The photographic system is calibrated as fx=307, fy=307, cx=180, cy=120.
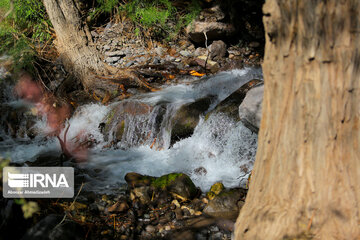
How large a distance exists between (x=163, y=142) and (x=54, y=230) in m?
2.69

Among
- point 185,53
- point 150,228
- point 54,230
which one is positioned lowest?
point 150,228

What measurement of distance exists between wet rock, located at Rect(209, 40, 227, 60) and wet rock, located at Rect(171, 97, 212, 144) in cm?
225

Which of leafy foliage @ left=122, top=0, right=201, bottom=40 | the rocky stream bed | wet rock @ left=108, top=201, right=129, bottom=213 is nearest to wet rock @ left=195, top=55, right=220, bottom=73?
the rocky stream bed

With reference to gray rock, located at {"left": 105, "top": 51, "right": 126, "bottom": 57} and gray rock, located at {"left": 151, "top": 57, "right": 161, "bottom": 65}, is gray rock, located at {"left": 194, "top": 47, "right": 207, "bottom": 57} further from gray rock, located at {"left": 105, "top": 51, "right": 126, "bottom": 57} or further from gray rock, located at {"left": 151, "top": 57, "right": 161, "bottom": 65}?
gray rock, located at {"left": 105, "top": 51, "right": 126, "bottom": 57}

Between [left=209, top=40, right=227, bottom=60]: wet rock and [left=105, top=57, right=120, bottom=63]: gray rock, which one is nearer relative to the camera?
[left=209, top=40, right=227, bottom=60]: wet rock

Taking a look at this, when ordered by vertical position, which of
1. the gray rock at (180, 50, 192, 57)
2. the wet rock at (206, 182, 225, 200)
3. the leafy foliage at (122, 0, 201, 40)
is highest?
the leafy foliage at (122, 0, 201, 40)

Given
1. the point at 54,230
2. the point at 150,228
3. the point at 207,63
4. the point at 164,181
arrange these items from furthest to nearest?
the point at 207,63, the point at 164,181, the point at 150,228, the point at 54,230

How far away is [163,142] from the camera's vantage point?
4.87 metres

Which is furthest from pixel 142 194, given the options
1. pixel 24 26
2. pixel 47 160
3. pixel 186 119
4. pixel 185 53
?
pixel 24 26

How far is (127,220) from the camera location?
2920 millimetres

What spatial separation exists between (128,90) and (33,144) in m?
1.94

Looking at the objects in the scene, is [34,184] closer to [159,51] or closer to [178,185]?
[178,185]

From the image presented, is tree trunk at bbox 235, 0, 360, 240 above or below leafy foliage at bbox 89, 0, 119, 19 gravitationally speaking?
below

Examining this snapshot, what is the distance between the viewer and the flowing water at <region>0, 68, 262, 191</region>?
164 inches
